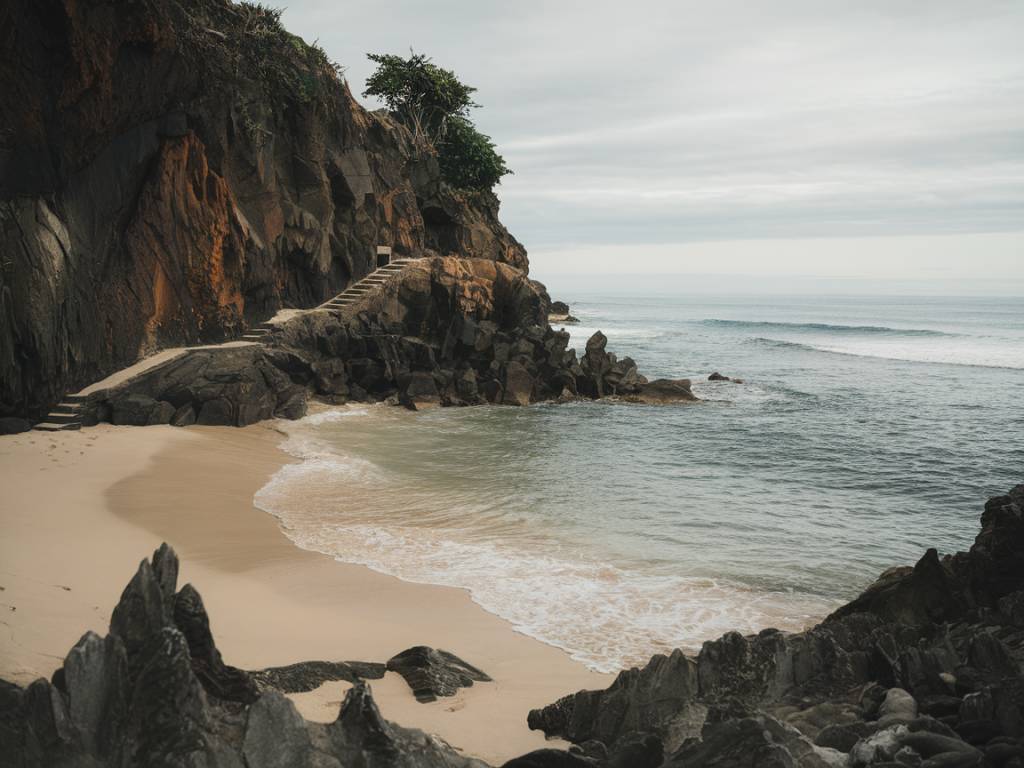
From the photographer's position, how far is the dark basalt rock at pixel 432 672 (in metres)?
6.50

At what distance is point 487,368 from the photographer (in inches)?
1102

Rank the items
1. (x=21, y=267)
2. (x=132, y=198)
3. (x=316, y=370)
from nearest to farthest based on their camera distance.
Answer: (x=21, y=267) < (x=132, y=198) < (x=316, y=370)

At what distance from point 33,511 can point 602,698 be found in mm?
8568

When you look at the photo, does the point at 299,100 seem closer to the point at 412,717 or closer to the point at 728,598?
the point at 728,598

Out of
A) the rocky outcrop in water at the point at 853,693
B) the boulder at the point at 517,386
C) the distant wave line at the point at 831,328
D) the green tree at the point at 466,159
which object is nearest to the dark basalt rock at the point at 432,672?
the rocky outcrop in water at the point at 853,693

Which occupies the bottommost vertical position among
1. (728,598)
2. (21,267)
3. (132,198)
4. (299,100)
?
(728,598)

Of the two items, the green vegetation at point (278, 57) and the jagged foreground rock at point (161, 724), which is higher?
the green vegetation at point (278, 57)

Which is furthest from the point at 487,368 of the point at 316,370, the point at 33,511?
the point at 33,511

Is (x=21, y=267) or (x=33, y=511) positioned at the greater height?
(x=21, y=267)

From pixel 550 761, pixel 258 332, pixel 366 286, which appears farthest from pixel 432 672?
pixel 366 286

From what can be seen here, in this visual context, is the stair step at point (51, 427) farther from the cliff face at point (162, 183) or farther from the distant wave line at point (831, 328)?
the distant wave line at point (831, 328)

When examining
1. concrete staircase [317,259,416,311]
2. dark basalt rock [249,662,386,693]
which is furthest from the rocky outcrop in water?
concrete staircase [317,259,416,311]

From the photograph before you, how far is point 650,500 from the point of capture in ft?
47.6

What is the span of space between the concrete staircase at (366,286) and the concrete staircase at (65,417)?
39.0 feet
